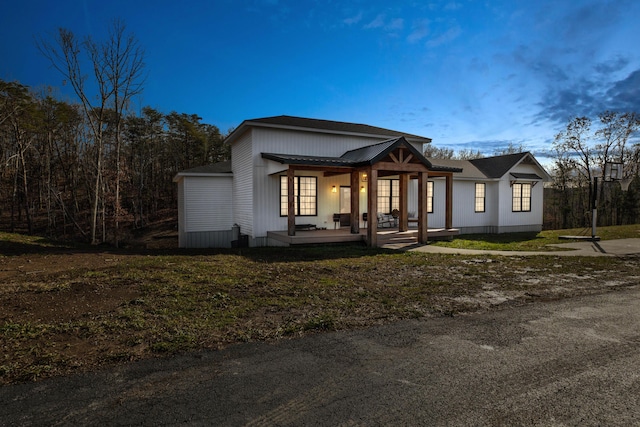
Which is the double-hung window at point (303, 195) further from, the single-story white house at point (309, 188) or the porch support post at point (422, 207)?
the porch support post at point (422, 207)

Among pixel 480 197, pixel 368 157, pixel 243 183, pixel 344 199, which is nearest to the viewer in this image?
pixel 368 157

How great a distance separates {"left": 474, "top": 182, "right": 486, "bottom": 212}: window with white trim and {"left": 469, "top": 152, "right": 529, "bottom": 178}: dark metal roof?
73cm

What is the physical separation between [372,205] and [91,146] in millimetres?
24595

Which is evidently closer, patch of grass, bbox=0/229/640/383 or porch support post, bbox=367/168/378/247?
patch of grass, bbox=0/229/640/383

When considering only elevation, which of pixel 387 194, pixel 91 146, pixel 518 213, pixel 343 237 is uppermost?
pixel 91 146

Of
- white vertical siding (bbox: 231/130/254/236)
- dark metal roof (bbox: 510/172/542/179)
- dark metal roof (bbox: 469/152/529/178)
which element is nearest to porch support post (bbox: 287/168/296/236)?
white vertical siding (bbox: 231/130/254/236)

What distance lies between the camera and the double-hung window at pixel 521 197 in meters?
20.9

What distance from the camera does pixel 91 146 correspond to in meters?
26.8

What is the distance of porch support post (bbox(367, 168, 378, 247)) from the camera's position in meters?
12.6

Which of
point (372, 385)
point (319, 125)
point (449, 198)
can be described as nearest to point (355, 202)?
point (319, 125)

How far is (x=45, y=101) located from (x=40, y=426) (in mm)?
28863

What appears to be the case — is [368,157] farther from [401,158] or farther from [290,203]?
[290,203]

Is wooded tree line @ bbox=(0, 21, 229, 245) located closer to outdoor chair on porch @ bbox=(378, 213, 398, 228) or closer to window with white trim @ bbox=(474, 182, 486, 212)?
outdoor chair on porch @ bbox=(378, 213, 398, 228)

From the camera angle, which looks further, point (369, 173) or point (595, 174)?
point (595, 174)
